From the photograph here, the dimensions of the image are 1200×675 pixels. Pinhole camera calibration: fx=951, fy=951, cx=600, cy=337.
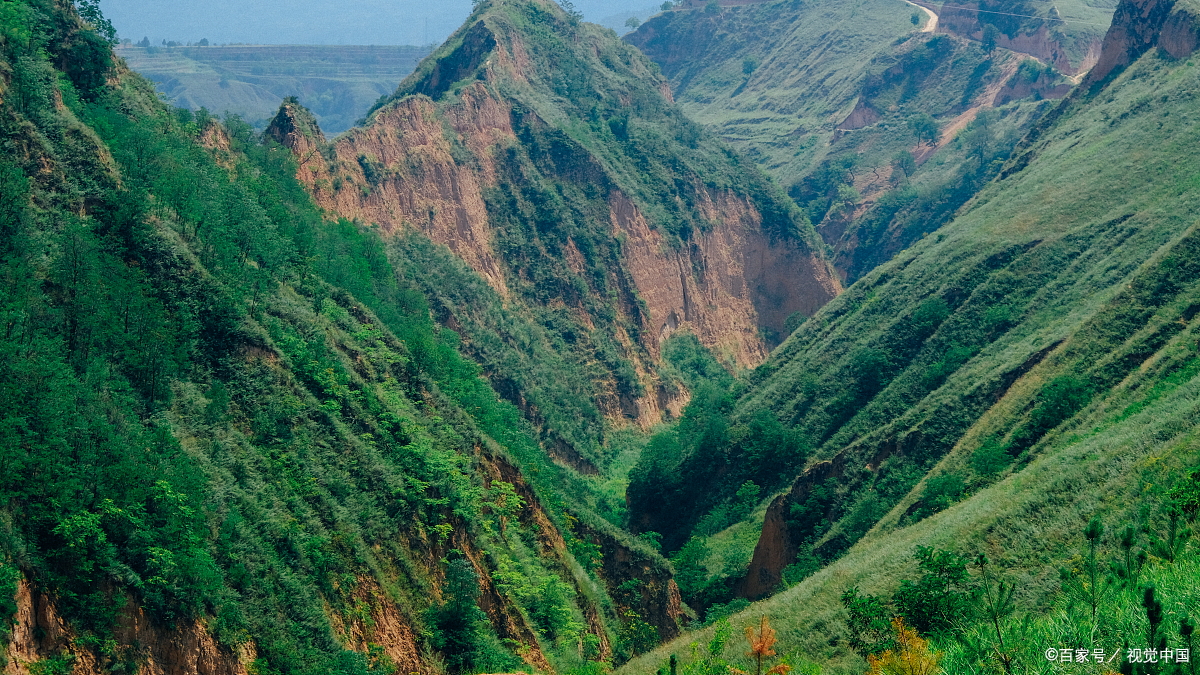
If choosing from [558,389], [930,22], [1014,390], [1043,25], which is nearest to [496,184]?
[558,389]

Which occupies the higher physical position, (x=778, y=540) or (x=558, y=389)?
(x=558, y=389)

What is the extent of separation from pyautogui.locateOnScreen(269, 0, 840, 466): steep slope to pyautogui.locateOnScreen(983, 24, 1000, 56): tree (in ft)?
174

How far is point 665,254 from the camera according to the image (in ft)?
294

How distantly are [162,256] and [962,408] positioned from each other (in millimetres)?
40029

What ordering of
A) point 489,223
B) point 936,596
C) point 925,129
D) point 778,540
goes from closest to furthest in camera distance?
point 936,596
point 778,540
point 489,223
point 925,129

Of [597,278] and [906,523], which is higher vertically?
[597,278]

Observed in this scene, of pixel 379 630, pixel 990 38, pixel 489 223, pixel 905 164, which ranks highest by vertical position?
pixel 990 38

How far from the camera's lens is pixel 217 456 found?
30984 mm

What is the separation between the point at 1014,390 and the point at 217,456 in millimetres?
38401

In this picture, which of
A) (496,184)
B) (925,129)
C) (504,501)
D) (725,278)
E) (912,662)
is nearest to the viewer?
(912,662)

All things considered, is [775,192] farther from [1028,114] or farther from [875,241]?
[1028,114]

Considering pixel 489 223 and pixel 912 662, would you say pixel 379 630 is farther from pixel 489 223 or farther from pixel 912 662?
pixel 489 223

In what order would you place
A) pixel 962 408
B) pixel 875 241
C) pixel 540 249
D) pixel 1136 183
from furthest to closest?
1. pixel 875 241
2. pixel 540 249
3. pixel 1136 183
4. pixel 962 408

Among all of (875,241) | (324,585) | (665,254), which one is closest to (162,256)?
(324,585)
